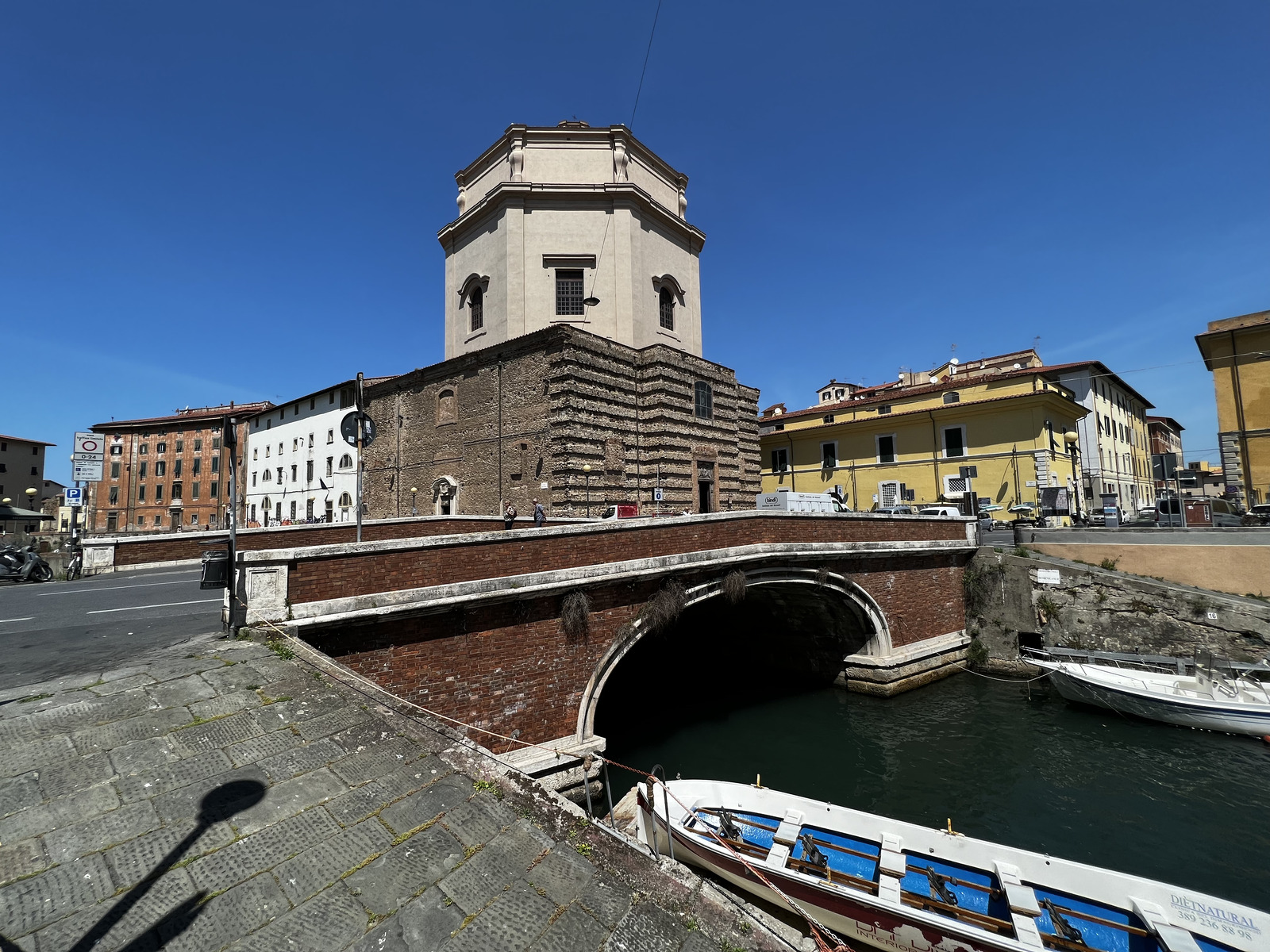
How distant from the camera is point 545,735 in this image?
855 centimetres

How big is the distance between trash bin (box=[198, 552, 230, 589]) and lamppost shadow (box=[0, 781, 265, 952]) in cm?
326

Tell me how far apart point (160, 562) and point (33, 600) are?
3.85 metres

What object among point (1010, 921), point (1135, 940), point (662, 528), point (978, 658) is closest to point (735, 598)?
point (662, 528)

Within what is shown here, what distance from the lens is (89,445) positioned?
15.8m

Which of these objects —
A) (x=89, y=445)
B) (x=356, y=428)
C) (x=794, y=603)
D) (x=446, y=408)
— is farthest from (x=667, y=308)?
(x=89, y=445)

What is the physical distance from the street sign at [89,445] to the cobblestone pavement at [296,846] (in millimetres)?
15669

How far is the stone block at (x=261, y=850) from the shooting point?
9.41 ft

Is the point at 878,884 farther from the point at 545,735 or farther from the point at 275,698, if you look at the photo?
the point at 275,698

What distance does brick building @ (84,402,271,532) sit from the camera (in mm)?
48875

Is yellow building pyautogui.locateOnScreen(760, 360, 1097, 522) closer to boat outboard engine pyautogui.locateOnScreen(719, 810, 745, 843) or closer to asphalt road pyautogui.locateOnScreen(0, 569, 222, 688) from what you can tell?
boat outboard engine pyautogui.locateOnScreen(719, 810, 745, 843)

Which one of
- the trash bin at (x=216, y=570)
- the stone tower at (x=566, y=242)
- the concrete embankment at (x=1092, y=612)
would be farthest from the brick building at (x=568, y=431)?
the trash bin at (x=216, y=570)

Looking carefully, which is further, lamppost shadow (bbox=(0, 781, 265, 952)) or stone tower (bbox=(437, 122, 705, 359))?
stone tower (bbox=(437, 122, 705, 359))

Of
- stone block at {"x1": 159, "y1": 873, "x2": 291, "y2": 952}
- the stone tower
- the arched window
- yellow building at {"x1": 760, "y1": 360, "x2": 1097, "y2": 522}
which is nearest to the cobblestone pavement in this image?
stone block at {"x1": 159, "y1": 873, "x2": 291, "y2": 952}

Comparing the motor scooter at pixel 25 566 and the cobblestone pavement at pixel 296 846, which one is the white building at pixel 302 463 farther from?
the cobblestone pavement at pixel 296 846
